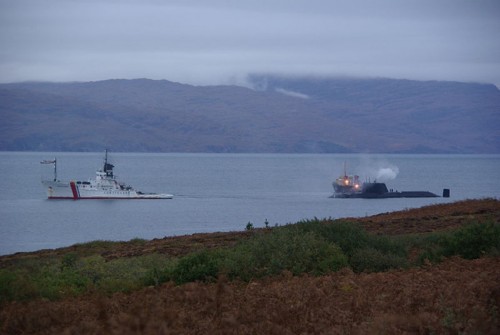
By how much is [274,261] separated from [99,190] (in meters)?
94.9

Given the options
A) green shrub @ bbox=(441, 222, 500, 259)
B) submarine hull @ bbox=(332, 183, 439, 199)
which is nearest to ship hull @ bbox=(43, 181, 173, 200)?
submarine hull @ bbox=(332, 183, 439, 199)

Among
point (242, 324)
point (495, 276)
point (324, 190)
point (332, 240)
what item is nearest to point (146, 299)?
point (242, 324)

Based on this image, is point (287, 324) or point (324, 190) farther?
point (324, 190)

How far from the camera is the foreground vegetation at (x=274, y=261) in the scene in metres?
16.6

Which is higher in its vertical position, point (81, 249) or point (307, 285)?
point (307, 285)

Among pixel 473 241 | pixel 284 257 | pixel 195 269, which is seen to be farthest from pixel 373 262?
pixel 195 269

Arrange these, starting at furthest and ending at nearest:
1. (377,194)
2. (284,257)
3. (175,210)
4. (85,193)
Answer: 1. (85,193)
2. (377,194)
3. (175,210)
4. (284,257)

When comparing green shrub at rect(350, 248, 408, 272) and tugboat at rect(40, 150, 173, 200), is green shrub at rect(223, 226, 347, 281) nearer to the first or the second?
green shrub at rect(350, 248, 408, 272)

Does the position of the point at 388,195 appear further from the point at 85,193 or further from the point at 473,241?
the point at 473,241

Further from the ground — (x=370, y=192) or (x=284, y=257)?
(x=284, y=257)

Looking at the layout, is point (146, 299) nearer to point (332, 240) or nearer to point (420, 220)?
point (332, 240)

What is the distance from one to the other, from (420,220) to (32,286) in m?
25.3

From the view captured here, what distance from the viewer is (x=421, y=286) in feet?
42.9

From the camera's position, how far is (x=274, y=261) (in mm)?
17906
